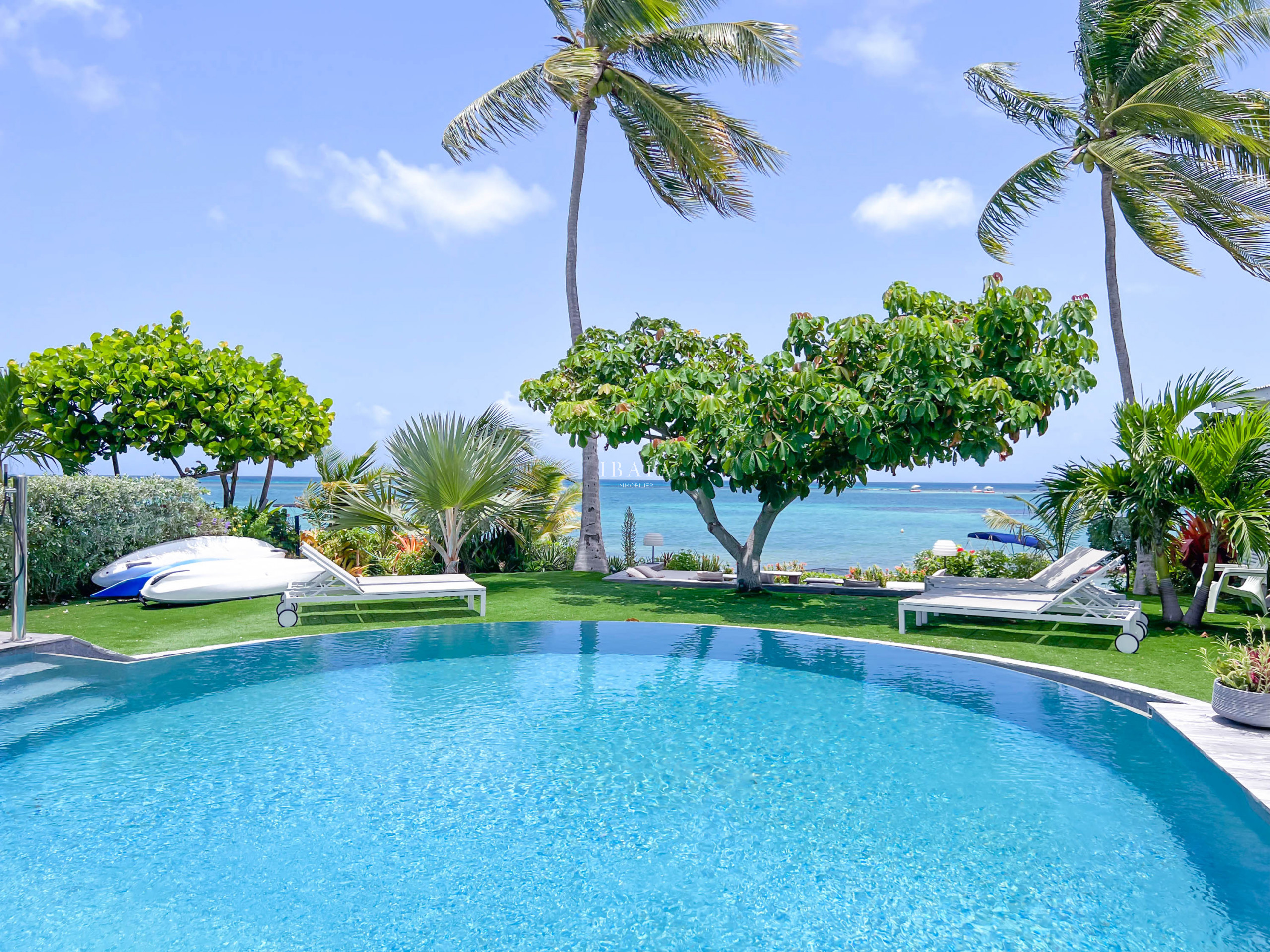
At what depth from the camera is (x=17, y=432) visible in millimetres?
14297

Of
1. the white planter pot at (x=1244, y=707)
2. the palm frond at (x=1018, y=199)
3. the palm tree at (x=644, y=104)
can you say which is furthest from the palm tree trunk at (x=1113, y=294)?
the white planter pot at (x=1244, y=707)

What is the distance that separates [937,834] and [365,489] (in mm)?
12728

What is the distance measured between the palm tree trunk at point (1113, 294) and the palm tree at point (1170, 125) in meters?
0.02

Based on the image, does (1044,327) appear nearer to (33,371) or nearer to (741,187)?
(741,187)

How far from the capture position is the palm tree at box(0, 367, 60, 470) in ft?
46.1

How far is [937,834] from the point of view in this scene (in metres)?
4.59

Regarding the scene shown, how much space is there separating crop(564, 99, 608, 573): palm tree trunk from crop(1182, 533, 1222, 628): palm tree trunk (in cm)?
1054

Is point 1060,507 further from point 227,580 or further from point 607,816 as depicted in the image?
point 227,580

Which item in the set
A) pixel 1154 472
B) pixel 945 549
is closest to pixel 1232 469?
pixel 1154 472

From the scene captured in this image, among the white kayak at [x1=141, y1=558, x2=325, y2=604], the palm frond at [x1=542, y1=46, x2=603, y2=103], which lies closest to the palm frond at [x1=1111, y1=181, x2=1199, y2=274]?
the palm frond at [x1=542, y1=46, x2=603, y2=103]

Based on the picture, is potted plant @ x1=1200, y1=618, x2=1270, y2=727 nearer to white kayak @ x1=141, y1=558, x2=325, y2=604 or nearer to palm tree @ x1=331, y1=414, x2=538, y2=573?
white kayak @ x1=141, y1=558, x2=325, y2=604

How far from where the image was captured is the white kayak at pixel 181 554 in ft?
39.9

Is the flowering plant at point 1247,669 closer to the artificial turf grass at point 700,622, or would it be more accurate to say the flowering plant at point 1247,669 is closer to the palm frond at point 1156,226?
the artificial turf grass at point 700,622

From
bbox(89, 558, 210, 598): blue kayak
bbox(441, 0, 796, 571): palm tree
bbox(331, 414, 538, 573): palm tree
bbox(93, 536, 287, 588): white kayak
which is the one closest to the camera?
bbox(89, 558, 210, 598): blue kayak
